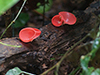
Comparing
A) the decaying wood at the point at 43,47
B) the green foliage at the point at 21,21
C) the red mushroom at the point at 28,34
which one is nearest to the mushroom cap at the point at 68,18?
the decaying wood at the point at 43,47

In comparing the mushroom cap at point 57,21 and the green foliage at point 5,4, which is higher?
the mushroom cap at point 57,21

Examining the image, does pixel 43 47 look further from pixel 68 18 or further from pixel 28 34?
pixel 68 18

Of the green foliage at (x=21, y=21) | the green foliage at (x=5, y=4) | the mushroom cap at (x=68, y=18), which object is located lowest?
the green foliage at (x=5, y=4)

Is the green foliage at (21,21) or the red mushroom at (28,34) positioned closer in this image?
the red mushroom at (28,34)

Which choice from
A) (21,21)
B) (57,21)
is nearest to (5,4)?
(57,21)

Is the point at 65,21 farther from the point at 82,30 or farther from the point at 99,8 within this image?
the point at 99,8

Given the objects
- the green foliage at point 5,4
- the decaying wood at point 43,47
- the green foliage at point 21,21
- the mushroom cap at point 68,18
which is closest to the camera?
the green foliage at point 5,4

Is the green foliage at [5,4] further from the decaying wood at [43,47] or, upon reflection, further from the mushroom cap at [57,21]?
the mushroom cap at [57,21]

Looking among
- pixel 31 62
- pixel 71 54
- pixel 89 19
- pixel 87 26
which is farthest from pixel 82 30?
pixel 31 62
